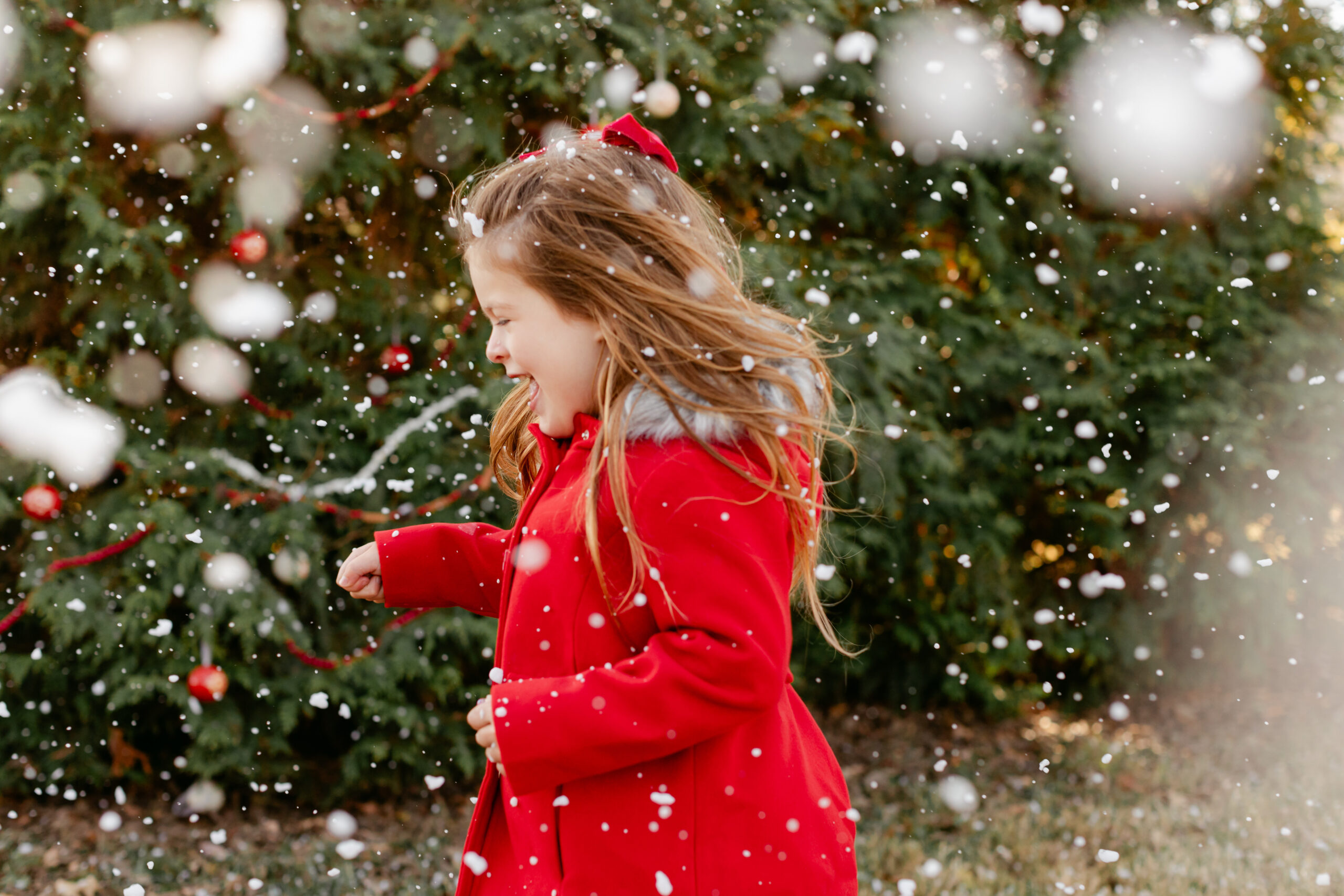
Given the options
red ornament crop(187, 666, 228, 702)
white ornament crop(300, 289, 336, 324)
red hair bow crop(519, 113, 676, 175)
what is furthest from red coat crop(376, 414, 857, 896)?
white ornament crop(300, 289, 336, 324)

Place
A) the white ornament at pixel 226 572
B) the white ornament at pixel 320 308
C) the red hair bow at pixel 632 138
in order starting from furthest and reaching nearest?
the white ornament at pixel 320 308, the white ornament at pixel 226 572, the red hair bow at pixel 632 138

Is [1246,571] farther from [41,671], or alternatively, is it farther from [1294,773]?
[41,671]

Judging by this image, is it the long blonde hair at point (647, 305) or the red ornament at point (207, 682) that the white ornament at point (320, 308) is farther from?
the long blonde hair at point (647, 305)

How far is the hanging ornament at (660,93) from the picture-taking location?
3.44 meters

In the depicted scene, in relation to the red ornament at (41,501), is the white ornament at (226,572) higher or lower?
lower

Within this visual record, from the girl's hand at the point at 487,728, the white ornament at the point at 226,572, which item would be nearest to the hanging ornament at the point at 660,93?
the white ornament at the point at 226,572

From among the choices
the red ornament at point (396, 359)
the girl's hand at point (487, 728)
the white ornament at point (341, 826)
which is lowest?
the white ornament at point (341, 826)

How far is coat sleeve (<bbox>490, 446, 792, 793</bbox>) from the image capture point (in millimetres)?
1229

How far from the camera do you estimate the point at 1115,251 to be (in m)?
4.68

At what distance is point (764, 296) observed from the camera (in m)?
3.75

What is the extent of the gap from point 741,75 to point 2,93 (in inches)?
102

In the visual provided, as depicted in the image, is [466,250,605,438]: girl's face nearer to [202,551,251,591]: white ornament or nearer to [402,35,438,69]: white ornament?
[202,551,251,591]: white ornament

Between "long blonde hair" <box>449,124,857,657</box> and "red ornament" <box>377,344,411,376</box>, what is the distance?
1.91 meters

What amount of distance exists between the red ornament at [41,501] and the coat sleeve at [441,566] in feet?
6.48
